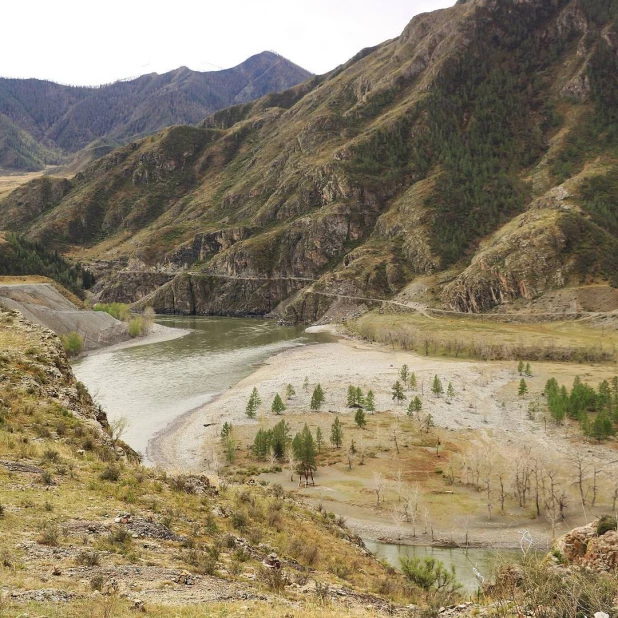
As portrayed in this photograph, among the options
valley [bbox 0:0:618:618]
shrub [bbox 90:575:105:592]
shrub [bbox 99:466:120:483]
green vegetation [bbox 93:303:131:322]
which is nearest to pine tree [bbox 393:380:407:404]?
valley [bbox 0:0:618:618]

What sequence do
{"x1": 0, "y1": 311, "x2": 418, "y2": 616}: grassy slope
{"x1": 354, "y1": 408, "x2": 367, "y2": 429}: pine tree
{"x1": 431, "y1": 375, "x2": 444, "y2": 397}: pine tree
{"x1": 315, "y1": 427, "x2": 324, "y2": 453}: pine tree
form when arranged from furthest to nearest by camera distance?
{"x1": 431, "y1": 375, "x2": 444, "y2": 397}: pine tree
{"x1": 354, "y1": 408, "x2": 367, "y2": 429}: pine tree
{"x1": 315, "y1": 427, "x2": 324, "y2": 453}: pine tree
{"x1": 0, "y1": 311, "x2": 418, "y2": 616}: grassy slope

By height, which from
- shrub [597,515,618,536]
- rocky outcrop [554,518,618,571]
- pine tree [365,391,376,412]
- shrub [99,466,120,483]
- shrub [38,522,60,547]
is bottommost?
pine tree [365,391,376,412]

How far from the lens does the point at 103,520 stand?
19.4 metres

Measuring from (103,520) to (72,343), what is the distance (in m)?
111

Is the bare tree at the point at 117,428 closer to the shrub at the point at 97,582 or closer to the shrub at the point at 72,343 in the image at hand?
the shrub at the point at 97,582

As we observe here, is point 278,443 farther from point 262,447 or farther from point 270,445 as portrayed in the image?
point 262,447

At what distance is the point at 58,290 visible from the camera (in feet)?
491

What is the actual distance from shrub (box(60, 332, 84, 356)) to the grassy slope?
8967 cm

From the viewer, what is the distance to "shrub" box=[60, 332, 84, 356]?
117312 millimetres

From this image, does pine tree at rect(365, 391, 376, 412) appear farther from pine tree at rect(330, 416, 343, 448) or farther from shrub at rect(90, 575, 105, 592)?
shrub at rect(90, 575, 105, 592)

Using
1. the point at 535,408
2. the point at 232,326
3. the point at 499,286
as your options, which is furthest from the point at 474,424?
the point at 232,326

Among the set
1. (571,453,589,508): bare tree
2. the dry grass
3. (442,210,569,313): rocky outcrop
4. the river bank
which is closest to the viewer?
the river bank

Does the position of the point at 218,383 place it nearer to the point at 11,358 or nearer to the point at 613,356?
the point at 11,358

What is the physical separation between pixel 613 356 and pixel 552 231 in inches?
2976
